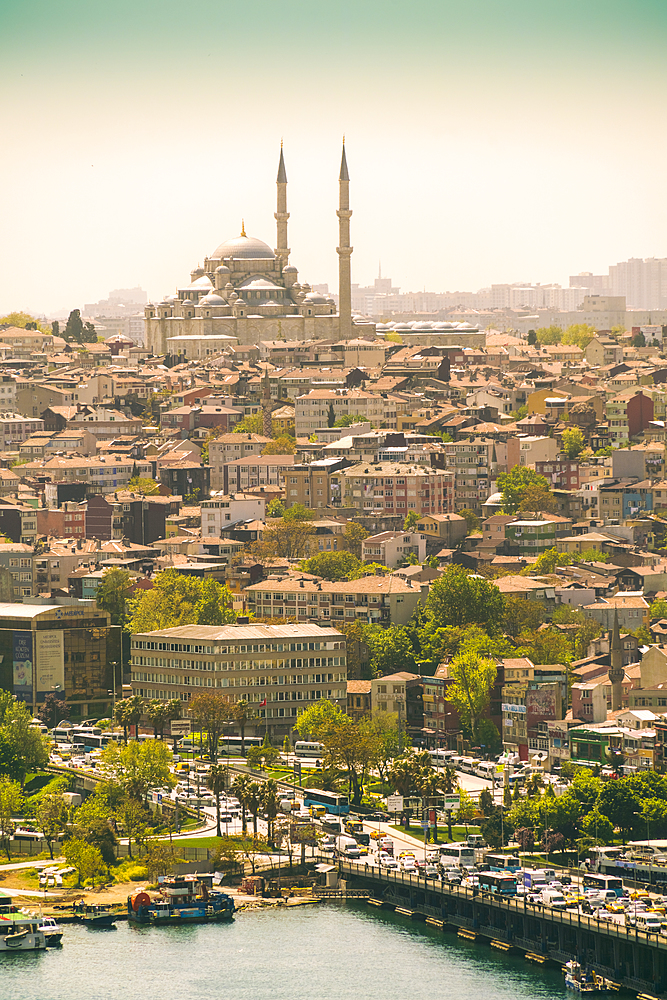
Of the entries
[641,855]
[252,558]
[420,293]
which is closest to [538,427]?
[252,558]

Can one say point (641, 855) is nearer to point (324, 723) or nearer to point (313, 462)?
point (324, 723)

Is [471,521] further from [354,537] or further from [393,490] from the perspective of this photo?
[354,537]

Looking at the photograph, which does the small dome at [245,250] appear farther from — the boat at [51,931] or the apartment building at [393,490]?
the boat at [51,931]

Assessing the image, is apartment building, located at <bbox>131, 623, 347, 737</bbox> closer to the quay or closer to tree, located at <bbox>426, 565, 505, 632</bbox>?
tree, located at <bbox>426, 565, 505, 632</bbox>

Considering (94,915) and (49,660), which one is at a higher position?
(49,660)

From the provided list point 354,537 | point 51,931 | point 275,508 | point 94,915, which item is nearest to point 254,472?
point 275,508
